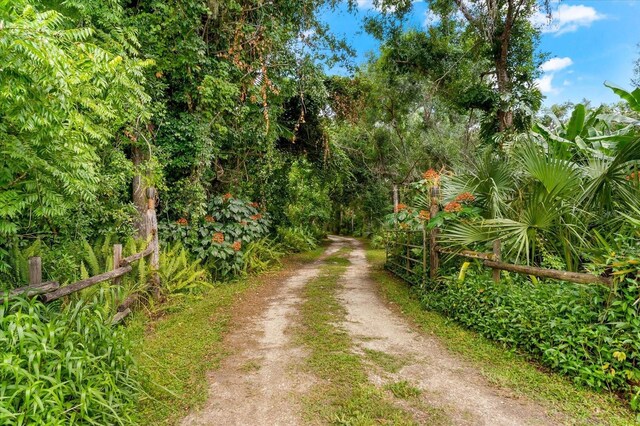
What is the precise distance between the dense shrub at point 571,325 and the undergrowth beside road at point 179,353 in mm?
3099

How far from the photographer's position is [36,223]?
4609 mm

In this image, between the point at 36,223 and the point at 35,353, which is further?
the point at 36,223

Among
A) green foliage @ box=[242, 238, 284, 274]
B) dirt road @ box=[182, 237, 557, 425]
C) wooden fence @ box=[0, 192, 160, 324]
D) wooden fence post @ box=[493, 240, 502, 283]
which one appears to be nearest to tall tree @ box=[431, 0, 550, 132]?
wooden fence post @ box=[493, 240, 502, 283]

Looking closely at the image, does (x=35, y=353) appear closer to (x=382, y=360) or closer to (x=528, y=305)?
(x=382, y=360)

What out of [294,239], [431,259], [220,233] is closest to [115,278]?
[220,233]

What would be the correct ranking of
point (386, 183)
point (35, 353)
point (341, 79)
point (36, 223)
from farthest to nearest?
point (386, 183)
point (341, 79)
point (36, 223)
point (35, 353)

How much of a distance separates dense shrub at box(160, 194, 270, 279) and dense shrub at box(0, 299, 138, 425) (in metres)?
4.00

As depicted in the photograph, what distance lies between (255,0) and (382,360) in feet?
23.0

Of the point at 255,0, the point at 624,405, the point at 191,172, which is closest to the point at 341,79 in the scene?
the point at 255,0

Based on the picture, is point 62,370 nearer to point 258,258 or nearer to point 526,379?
point 526,379

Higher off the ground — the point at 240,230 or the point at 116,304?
the point at 240,230

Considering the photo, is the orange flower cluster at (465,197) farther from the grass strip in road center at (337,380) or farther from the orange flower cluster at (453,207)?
the grass strip in road center at (337,380)

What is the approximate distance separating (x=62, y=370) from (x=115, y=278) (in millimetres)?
2340

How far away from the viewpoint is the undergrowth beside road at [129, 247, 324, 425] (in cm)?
259
